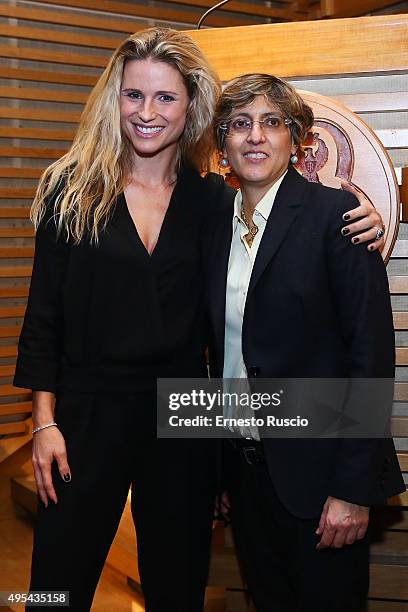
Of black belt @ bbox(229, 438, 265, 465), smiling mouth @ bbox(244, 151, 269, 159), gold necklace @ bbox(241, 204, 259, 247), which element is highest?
smiling mouth @ bbox(244, 151, 269, 159)

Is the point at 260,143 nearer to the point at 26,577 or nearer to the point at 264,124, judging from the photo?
the point at 264,124

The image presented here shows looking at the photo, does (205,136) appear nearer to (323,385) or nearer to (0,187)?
(323,385)

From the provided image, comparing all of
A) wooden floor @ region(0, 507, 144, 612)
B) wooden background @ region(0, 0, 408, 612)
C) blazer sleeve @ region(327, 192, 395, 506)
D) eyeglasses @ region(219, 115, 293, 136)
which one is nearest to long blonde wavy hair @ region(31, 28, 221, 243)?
eyeglasses @ region(219, 115, 293, 136)

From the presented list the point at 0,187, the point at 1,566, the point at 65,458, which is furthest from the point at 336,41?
the point at 0,187

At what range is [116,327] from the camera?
212 centimetres

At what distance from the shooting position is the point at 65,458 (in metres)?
2.15

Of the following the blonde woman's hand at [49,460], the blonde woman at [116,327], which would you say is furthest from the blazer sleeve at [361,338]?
the blonde woman's hand at [49,460]

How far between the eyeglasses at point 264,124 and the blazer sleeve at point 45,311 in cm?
53

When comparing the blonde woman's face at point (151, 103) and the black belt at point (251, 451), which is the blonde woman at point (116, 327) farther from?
the black belt at point (251, 451)

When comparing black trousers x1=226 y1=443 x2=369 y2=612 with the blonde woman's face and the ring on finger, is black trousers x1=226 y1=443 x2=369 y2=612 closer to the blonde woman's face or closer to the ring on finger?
the ring on finger

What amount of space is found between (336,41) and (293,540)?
1.47m

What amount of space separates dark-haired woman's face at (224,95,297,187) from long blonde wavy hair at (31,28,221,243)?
0.84 ft

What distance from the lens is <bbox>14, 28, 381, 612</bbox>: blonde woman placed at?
2121 mm

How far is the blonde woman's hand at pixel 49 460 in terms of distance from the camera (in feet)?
7.04
